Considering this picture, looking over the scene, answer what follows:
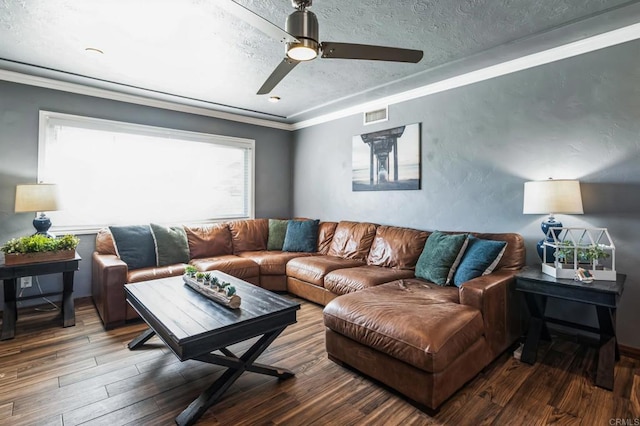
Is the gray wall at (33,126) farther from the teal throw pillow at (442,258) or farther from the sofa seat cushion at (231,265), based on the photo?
Answer: the teal throw pillow at (442,258)

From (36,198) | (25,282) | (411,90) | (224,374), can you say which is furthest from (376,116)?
(25,282)

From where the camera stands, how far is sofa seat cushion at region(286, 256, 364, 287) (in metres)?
3.43

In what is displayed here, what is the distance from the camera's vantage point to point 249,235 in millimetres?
4547

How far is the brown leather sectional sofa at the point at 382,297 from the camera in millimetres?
1827

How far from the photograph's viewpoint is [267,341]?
6.59 ft

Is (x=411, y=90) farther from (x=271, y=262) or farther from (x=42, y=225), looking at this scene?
(x=42, y=225)

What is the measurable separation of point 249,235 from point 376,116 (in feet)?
7.96

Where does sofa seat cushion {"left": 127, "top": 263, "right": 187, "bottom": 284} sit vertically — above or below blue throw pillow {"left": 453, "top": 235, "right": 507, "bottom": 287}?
below

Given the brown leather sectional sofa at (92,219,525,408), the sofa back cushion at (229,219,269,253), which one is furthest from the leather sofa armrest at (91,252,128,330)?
the sofa back cushion at (229,219,269,253)

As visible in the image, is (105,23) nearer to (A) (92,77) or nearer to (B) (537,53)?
(A) (92,77)

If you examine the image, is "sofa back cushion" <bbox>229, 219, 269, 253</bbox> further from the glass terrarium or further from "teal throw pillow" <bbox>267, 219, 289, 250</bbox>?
the glass terrarium

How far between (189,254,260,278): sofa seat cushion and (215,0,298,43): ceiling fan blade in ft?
8.54

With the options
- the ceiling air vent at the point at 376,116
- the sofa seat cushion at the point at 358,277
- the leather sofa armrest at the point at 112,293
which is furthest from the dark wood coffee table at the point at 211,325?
the ceiling air vent at the point at 376,116

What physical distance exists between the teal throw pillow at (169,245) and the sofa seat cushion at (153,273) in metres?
0.13
